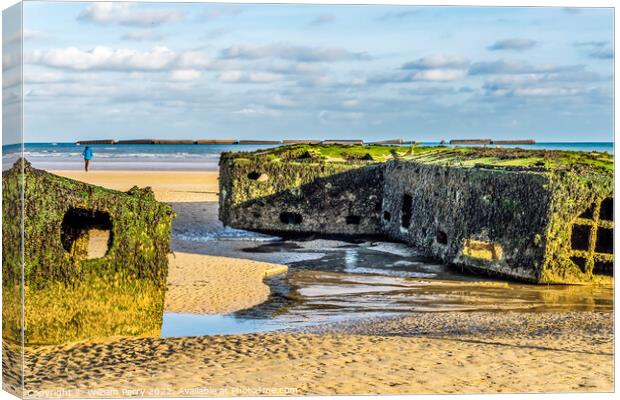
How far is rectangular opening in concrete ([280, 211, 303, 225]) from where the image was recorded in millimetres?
25773

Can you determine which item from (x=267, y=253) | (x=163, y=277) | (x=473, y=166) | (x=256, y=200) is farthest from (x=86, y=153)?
(x=163, y=277)

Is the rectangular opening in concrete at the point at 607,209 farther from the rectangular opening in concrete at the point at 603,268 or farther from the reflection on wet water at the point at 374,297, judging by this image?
the reflection on wet water at the point at 374,297

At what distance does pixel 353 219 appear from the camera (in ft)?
83.6

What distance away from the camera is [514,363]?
1108cm

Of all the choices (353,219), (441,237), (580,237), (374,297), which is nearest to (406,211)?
(353,219)

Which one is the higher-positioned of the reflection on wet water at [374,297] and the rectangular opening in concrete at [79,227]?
the rectangular opening in concrete at [79,227]

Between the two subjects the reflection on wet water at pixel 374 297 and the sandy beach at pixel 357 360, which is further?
the reflection on wet water at pixel 374 297

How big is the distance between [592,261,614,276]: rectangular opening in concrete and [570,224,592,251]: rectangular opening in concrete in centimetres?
37

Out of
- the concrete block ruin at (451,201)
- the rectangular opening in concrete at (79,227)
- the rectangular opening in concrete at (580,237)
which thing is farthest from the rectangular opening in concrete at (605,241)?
the rectangular opening in concrete at (79,227)

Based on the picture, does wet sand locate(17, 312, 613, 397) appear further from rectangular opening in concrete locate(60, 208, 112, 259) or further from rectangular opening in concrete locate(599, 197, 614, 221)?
rectangular opening in concrete locate(599, 197, 614, 221)

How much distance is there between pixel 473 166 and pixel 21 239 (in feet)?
38.9

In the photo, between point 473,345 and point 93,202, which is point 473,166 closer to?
point 473,345

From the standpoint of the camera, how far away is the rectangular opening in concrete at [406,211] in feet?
75.6

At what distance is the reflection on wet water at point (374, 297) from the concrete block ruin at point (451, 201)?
62 cm
